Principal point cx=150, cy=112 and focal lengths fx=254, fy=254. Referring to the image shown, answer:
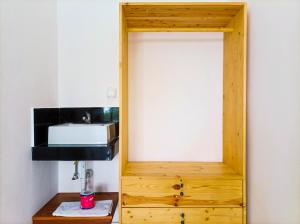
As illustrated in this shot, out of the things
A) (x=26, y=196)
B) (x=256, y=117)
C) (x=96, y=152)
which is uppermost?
(x=256, y=117)

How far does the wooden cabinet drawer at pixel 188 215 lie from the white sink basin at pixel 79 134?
20.5 inches

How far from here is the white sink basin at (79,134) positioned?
177 cm

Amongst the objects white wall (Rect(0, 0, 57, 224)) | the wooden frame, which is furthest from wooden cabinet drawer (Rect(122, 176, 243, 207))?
white wall (Rect(0, 0, 57, 224))

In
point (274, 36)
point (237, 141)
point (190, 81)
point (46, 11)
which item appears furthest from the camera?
point (190, 81)

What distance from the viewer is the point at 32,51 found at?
1709mm

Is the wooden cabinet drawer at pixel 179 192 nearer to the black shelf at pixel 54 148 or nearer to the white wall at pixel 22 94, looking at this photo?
the black shelf at pixel 54 148

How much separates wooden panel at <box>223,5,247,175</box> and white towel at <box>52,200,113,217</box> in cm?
96

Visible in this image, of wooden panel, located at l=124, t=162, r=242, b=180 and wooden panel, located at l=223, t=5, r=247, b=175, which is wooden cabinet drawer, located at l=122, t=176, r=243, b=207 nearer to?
wooden panel, located at l=124, t=162, r=242, b=180

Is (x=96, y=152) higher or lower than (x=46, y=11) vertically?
lower

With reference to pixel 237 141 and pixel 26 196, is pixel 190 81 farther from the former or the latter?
pixel 26 196

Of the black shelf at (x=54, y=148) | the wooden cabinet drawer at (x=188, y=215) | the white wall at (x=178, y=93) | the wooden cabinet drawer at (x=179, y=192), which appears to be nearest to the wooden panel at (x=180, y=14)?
the white wall at (x=178, y=93)

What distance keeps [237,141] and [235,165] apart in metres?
0.18

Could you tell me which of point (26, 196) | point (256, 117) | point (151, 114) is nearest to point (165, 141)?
point (151, 114)

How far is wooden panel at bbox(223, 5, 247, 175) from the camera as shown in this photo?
1655mm
